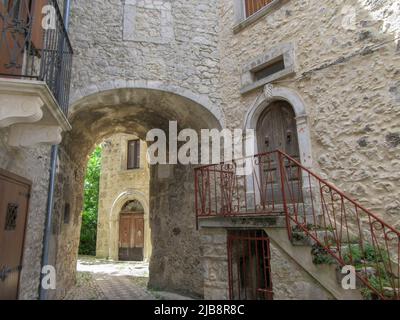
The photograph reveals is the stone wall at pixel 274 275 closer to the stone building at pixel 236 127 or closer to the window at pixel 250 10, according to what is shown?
the stone building at pixel 236 127

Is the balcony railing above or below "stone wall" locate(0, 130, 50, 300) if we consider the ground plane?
above

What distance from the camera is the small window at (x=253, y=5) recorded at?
578 cm

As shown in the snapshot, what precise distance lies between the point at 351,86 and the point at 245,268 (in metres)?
3.23

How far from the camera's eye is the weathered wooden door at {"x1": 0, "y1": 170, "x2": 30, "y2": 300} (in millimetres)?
2957

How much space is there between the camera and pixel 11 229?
319cm

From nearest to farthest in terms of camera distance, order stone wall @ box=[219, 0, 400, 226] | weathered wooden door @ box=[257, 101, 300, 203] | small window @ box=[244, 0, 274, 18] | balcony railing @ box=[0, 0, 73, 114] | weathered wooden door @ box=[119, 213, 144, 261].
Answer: balcony railing @ box=[0, 0, 73, 114], stone wall @ box=[219, 0, 400, 226], weathered wooden door @ box=[257, 101, 300, 203], small window @ box=[244, 0, 274, 18], weathered wooden door @ box=[119, 213, 144, 261]

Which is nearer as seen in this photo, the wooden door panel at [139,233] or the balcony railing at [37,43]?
the balcony railing at [37,43]

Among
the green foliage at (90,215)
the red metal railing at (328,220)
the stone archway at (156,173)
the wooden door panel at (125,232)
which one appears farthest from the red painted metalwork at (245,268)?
the green foliage at (90,215)

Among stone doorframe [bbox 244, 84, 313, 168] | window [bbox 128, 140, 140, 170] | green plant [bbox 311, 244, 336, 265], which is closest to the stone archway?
stone doorframe [bbox 244, 84, 313, 168]

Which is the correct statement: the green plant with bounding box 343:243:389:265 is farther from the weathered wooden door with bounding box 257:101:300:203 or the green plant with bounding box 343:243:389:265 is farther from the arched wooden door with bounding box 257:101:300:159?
the arched wooden door with bounding box 257:101:300:159

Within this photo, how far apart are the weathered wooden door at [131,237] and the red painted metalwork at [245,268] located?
875cm

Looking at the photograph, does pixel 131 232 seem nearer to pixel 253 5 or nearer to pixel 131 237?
pixel 131 237

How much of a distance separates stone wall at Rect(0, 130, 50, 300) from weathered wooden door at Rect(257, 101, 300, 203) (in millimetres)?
3362
